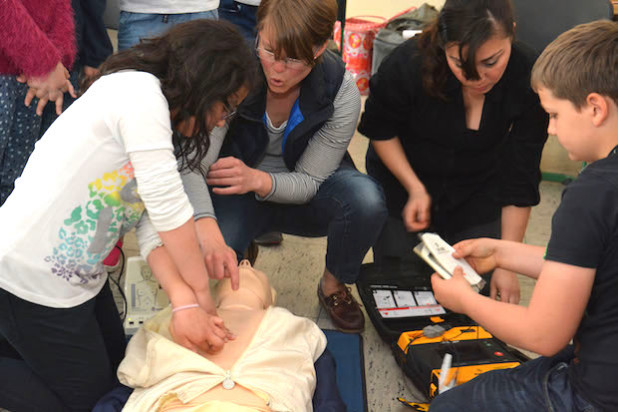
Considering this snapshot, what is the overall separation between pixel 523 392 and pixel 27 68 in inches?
55.8

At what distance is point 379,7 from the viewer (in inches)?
168

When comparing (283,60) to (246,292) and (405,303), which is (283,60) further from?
(405,303)

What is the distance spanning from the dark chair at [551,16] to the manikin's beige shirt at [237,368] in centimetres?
196

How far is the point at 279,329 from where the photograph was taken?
54.4 inches

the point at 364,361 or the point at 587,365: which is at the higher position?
the point at 587,365

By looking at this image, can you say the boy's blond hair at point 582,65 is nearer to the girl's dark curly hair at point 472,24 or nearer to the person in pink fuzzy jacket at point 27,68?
the girl's dark curly hair at point 472,24

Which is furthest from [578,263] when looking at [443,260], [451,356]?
[451,356]

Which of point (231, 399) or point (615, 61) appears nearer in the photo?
point (615, 61)

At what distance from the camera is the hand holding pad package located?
147 centimetres

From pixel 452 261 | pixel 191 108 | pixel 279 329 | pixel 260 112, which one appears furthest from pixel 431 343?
pixel 191 108

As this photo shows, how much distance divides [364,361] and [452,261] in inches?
18.2

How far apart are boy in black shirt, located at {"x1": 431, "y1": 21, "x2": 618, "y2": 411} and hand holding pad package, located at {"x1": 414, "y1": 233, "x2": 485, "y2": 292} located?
0.65ft

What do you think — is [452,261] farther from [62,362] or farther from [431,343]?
[62,362]

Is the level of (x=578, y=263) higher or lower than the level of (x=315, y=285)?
higher
